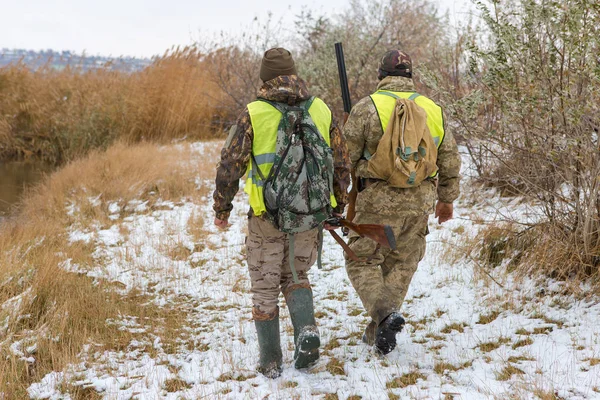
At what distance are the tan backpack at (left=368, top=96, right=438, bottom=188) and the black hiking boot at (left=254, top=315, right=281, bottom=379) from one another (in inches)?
41.7

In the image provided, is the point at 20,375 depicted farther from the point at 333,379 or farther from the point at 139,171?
the point at 139,171

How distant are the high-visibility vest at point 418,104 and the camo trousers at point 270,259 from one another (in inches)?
30.5

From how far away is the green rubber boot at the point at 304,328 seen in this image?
9.63 ft

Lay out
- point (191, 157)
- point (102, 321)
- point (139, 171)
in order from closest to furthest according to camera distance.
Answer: point (102, 321) < point (139, 171) < point (191, 157)

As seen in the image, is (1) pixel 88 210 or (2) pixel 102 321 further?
(1) pixel 88 210

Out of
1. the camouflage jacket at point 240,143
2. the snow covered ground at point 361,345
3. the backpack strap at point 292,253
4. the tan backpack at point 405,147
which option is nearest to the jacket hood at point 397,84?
the tan backpack at point 405,147

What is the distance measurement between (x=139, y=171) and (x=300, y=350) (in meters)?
6.09

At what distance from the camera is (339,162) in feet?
9.98

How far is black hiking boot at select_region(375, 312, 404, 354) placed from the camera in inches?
119

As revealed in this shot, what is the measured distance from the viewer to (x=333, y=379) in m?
2.98

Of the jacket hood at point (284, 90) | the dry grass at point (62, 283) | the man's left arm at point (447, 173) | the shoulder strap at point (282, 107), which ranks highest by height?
the jacket hood at point (284, 90)

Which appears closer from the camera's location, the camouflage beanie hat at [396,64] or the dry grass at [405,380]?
the dry grass at [405,380]

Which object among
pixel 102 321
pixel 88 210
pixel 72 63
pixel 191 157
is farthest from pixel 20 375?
pixel 72 63

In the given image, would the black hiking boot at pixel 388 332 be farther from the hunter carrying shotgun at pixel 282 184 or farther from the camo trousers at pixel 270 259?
the camo trousers at pixel 270 259
